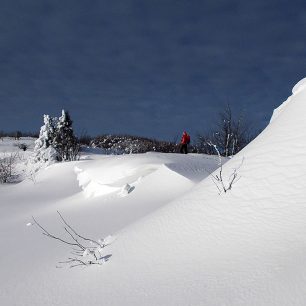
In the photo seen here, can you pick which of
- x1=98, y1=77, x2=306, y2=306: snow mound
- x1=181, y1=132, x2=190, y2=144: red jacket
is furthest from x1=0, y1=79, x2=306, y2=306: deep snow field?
x1=181, y1=132, x2=190, y2=144: red jacket

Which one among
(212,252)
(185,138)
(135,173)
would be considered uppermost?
(185,138)

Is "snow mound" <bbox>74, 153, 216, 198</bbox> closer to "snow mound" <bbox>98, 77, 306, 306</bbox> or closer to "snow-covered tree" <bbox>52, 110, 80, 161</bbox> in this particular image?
"snow mound" <bbox>98, 77, 306, 306</bbox>

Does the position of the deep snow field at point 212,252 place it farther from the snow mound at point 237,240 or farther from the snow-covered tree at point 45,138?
the snow-covered tree at point 45,138

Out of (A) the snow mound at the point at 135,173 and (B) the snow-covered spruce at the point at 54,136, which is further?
(B) the snow-covered spruce at the point at 54,136

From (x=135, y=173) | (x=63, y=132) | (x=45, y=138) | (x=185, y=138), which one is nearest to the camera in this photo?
(x=135, y=173)

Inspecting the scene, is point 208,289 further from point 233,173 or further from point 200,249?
point 233,173

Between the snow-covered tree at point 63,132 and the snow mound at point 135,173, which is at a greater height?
the snow-covered tree at point 63,132

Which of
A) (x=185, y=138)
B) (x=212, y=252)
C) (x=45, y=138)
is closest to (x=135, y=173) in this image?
(x=212, y=252)

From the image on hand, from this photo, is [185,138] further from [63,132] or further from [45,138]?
[63,132]

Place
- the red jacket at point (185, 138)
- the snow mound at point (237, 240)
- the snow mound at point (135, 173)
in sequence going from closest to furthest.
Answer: the snow mound at point (237, 240), the snow mound at point (135, 173), the red jacket at point (185, 138)

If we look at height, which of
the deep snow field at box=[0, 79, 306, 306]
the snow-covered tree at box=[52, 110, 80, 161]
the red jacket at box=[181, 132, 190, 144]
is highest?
the snow-covered tree at box=[52, 110, 80, 161]

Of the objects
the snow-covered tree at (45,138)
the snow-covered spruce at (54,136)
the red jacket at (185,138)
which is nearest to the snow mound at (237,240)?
the red jacket at (185,138)

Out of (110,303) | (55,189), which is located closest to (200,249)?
(110,303)

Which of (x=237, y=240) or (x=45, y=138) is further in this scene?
(x=45, y=138)
